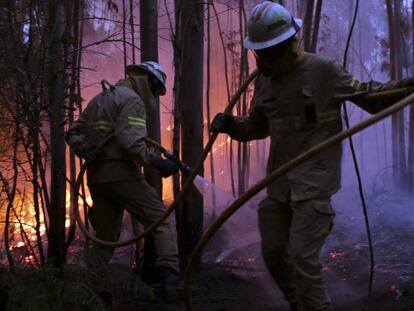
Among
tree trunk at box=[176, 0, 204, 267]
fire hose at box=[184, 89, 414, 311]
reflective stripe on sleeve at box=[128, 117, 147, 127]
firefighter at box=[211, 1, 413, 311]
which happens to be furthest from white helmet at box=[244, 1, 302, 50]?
tree trunk at box=[176, 0, 204, 267]

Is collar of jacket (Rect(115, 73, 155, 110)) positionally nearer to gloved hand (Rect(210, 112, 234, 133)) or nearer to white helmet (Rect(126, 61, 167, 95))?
white helmet (Rect(126, 61, 167, 95))

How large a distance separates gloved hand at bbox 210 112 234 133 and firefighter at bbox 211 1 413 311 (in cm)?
29

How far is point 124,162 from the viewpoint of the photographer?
4.08 metres

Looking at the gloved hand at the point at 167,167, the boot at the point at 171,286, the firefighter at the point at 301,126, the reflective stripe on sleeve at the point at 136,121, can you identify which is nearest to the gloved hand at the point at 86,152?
the reflective stripe on sleeve at the point at 136,121

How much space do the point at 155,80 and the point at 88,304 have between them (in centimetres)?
208

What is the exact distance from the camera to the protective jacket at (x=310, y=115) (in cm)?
290

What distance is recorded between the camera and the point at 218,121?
3.38 metres

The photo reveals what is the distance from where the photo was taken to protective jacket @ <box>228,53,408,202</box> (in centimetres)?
290

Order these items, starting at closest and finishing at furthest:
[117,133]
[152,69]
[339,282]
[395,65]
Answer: [117,133], [152,69], [339,282], [395,65]

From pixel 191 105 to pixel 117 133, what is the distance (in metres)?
1.26

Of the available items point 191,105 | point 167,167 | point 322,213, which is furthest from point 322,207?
point 191,105

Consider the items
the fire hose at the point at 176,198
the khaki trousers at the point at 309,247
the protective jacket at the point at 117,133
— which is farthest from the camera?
the protective jacket at the point at 117,133

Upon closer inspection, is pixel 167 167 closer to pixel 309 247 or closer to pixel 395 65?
pixel 309 247

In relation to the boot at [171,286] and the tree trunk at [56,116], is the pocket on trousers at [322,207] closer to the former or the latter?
the boot at [171,286]
